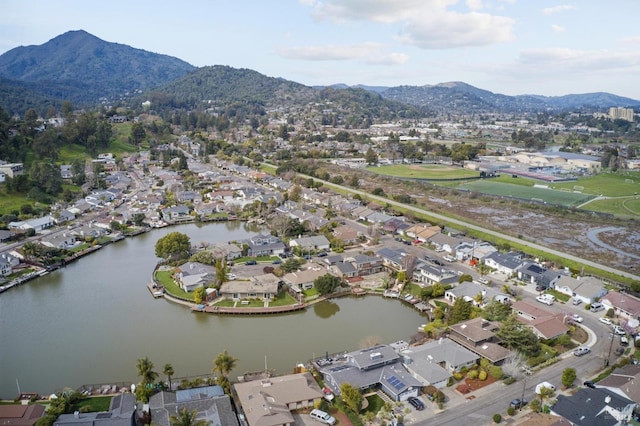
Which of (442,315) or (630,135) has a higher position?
(630,135)

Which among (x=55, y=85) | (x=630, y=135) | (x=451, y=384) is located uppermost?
(x=55, y=85)

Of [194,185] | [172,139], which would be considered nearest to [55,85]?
[172,139]

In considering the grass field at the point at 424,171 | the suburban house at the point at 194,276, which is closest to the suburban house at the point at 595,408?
the suburban house at the point at 194,276

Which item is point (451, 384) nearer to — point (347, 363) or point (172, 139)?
point (347, 363)

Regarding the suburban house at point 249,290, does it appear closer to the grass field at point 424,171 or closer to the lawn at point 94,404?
the lawn at point 94,404

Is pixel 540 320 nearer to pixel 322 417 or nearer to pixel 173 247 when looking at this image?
pixel 322 417

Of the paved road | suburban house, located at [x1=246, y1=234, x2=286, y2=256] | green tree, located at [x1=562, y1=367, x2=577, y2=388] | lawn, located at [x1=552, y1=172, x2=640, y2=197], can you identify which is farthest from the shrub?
lawn, located at [x1=552, y1=172, x2=640, y2=197]
